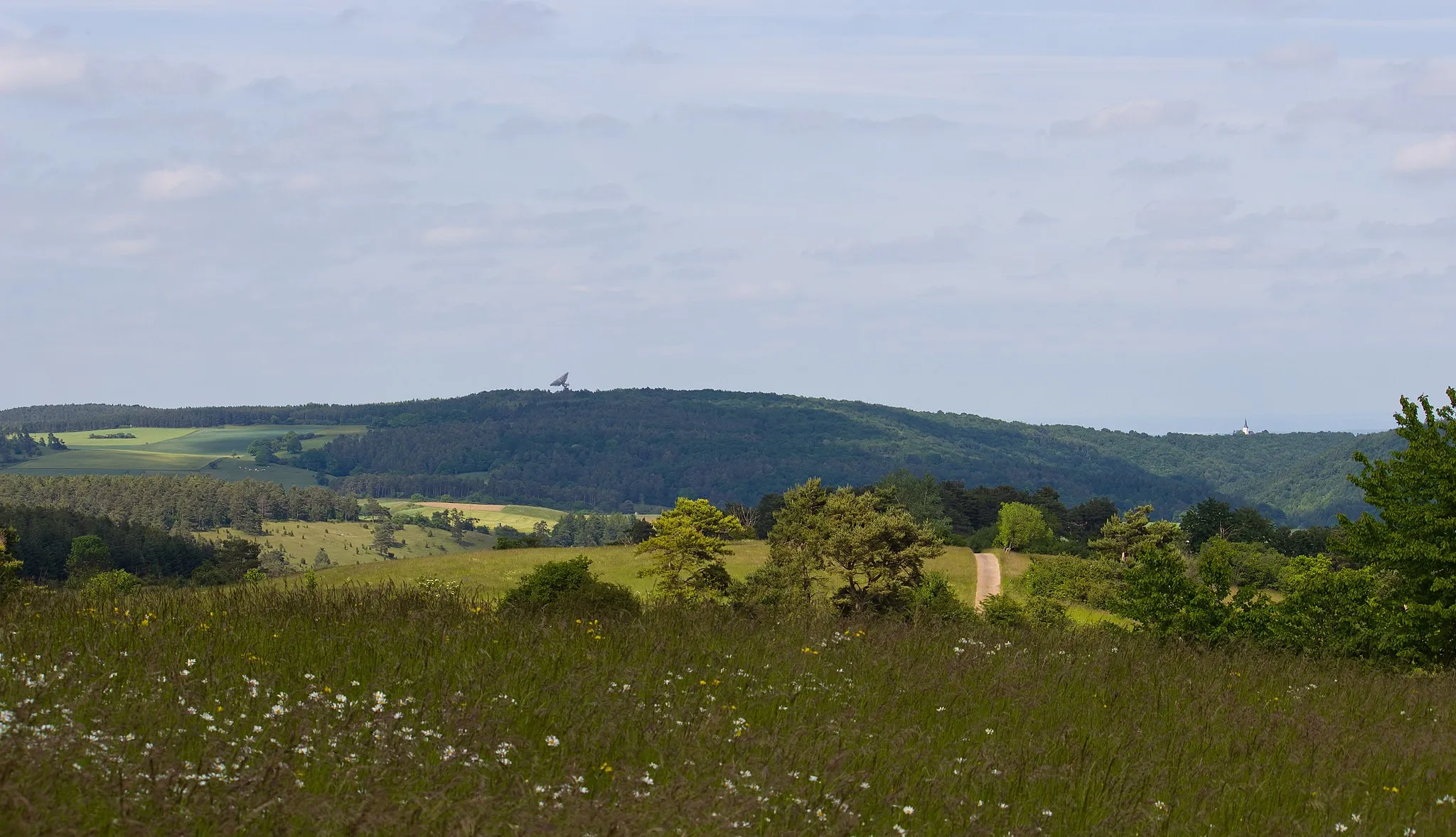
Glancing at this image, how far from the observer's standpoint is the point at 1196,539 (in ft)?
479

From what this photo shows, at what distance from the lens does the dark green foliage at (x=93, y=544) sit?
139125 millimetres

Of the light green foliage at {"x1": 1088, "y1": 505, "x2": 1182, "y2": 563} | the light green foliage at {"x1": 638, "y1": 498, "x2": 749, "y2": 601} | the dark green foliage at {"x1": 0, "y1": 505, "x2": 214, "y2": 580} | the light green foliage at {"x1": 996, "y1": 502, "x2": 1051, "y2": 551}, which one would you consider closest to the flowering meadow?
the light green foliage at {"x1": 638, "y1": 498, "x2": 749, "y2": 601}

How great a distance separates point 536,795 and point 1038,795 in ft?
9.75

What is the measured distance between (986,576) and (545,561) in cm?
4079

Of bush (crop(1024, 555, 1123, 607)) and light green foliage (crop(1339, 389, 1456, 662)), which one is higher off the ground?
light green foliage (crop(1339, 389, 1456, 662))

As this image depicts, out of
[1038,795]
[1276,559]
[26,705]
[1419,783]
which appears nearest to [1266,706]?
[1419,783]

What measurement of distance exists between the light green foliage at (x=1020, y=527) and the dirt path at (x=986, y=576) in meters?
9.30

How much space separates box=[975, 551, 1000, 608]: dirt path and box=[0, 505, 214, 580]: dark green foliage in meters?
96.9

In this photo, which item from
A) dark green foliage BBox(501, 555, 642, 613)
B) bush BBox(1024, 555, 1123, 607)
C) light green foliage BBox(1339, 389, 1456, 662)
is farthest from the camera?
bush BBox(1024, 555, 1123, 607)

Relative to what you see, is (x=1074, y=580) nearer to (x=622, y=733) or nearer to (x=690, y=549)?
(x=690, y=549)

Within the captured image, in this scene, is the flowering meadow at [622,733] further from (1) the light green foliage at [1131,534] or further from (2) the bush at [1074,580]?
(1) the light green foliage at [1131,534]

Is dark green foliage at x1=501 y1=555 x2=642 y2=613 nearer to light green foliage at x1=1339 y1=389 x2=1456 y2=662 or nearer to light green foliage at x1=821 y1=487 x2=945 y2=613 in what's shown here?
light green foliage at x1=1339 y1=389 x2=1456 y2=662

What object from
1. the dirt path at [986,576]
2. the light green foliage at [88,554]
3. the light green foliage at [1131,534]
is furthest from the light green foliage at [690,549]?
the light green foliage at [88,554]

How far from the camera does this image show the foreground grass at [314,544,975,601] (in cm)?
8044
